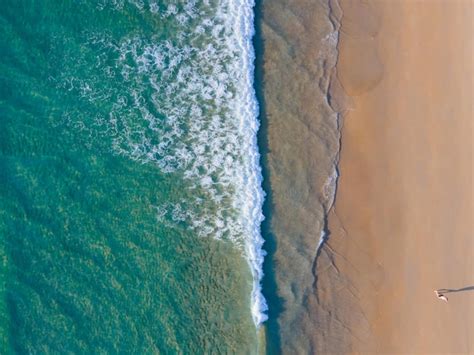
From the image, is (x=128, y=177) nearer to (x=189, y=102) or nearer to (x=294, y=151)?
(x=189, y=102)

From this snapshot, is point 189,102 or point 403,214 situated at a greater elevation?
point 189,102

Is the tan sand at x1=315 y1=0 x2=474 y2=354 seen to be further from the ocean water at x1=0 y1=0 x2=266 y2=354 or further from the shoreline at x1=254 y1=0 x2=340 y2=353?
the ocean water at x1=0 y1=0 x2=266 y2=354

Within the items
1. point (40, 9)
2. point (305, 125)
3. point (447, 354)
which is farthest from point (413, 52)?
point (40, 9)

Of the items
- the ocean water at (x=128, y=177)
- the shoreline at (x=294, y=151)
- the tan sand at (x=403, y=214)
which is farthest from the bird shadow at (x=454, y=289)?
the ocean water at (x=128, y=177)

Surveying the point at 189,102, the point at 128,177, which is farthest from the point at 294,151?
the point at 128,177

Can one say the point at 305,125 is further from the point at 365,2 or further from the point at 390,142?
the point at 365,2

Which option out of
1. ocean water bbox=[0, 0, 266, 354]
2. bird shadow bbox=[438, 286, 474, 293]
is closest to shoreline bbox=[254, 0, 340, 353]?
ocean water bbox=[0, 0, 266, 354]

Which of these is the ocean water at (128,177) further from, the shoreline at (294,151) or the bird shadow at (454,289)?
the bird shadow at (454,289)
